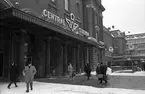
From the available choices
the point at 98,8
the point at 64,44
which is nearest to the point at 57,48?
the point at 64,44

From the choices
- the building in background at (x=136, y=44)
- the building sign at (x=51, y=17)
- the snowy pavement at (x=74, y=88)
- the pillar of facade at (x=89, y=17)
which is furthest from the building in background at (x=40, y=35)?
the building in background at (x=136, y=44)

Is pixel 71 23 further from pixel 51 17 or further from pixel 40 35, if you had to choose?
pixel 40 35

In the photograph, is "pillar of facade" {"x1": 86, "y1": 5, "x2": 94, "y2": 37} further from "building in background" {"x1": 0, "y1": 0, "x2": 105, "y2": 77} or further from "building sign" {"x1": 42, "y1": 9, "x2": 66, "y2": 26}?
"building sign" {"x1": 42, "y1": 9, "x2": 66, "y2": 26}

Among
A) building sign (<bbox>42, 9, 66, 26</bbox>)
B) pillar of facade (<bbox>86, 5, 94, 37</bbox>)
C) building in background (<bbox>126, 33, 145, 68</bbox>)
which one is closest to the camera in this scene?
Answer: building sign (<bbox>42, 9, 66, 26</bbox>)

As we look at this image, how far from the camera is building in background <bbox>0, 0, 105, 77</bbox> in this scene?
16.8m

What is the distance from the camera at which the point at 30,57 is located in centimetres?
2217

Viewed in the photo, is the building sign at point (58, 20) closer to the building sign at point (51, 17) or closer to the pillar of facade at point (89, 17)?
the building sign at point (51, 17)

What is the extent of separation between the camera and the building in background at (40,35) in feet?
55.0

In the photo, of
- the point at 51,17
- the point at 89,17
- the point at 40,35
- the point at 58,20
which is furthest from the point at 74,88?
the point at 89,17

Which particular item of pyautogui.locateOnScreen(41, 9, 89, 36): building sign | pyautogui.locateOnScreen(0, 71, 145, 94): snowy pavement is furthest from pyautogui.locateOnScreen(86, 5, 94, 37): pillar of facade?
pyautogui.locateOnScreen(0, 71, 145, 94): snowy pavement

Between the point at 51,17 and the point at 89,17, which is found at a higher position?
the point at 89,17

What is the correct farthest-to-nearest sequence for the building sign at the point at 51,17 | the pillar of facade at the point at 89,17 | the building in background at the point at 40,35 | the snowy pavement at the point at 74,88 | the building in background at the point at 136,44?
the building in background at the point at 136,44 < the pillar of facade at the point at 89,17 < the building sign at the point at 51,17 < the building in background at the point at 40,35 < the snowy pavement at the point at 74,88

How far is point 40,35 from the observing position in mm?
22312

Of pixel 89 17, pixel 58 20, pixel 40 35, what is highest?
pixel 89 17
